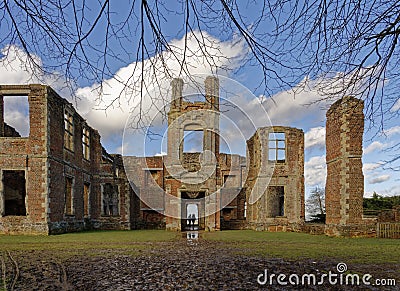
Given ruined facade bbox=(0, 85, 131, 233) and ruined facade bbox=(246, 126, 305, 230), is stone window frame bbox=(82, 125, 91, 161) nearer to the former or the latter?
ruined facade bbox=(0, 85, 131, 233)

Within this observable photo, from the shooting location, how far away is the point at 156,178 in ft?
110

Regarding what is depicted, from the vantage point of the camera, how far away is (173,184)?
25422 mm

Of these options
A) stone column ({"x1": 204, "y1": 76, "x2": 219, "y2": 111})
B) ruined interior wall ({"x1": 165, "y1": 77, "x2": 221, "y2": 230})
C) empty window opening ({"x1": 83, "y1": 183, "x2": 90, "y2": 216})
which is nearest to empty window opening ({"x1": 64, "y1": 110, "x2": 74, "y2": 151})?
empty window opening ({"x1": 83, "y1": 183, "x2": 90, "y2": 216})

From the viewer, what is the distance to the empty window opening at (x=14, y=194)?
2356 cm

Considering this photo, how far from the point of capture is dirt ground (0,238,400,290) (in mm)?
6048

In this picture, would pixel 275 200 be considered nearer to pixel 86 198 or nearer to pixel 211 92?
pixel 86 198

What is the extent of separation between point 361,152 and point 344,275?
12632 mm

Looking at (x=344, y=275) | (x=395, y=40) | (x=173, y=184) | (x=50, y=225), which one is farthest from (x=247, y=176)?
(x=395, y=40)

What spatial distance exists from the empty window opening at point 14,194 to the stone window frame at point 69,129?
162 inches

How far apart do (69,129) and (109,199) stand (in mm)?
9231

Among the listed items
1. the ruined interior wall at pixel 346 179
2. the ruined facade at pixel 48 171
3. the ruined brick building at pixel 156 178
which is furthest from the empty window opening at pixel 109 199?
the ruined interior wall at pixel 346 179

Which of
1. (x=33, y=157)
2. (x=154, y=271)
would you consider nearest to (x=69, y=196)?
(x=33, y=157)

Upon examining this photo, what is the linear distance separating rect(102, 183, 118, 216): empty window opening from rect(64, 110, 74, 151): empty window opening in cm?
706

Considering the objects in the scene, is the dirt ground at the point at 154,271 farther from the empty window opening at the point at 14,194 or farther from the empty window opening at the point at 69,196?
the empty window opening at the point at 14,194
